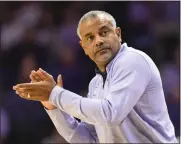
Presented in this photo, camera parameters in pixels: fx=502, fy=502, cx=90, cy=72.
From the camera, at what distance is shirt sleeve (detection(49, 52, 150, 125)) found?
7.88ft

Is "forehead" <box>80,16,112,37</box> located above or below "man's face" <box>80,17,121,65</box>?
above

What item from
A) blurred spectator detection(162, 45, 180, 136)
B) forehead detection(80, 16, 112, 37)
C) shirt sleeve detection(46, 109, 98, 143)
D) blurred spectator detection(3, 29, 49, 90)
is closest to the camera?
forehead detection(80, 16, 112, 37)

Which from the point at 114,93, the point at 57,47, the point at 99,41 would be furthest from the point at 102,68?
the point at 57,47

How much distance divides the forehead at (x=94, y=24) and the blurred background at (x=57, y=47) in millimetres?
2283

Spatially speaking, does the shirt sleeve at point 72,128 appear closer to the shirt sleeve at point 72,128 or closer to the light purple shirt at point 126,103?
the shirt sleeve at point 72,128

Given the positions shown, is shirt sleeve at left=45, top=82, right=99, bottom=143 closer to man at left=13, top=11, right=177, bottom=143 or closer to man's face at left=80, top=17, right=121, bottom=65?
man at left=13, top=11, right=177, bottom=143

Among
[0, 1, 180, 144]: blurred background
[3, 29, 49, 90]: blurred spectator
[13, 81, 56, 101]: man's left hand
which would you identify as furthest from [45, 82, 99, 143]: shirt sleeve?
[3, 29, 49, 90]: blurred spectator

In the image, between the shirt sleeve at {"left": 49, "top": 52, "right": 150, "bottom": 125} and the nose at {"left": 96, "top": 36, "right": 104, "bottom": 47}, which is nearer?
the shirt sleeve at {"left": 49, "top": 52, "right": 150, "bottom": 125}

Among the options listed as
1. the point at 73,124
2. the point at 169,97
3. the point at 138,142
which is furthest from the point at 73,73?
the point at 138,142

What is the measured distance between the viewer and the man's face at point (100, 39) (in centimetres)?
262

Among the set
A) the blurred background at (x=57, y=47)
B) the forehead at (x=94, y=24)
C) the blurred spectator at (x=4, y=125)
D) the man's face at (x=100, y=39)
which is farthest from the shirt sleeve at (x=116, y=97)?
the blurred spectator at (x=4, y=125)

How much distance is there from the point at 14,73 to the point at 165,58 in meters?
1.70

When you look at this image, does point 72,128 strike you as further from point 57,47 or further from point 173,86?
point 57,47

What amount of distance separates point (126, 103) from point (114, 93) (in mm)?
79
